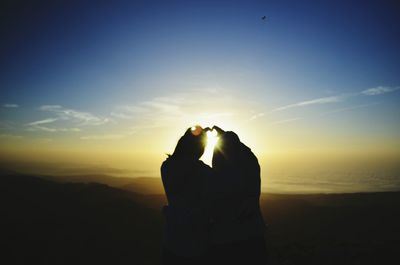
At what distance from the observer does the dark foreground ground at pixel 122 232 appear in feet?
34.1

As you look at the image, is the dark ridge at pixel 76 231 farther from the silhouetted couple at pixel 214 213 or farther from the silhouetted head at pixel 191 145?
the silhouetted head at pixel 191 145

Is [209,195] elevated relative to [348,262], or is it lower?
elevated

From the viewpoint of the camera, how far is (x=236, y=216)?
3.01m

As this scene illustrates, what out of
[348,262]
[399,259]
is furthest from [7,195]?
[399,259]

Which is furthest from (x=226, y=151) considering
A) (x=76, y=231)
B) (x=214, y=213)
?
(x=76, y=231)

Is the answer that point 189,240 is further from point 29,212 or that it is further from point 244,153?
point 29,212

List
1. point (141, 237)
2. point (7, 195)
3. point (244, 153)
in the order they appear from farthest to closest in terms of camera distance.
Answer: point (7, 195), point (141, 237), point (244, 153)

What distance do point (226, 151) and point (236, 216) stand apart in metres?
0.69

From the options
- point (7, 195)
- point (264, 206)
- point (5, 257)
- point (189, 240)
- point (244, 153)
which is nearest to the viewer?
point (189, 240)

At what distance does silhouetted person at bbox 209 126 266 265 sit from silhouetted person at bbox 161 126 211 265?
0.12 meters

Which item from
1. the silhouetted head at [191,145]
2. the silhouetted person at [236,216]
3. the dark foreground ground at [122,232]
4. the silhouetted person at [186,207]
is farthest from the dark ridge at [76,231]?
the silhouetted head at [191,145]

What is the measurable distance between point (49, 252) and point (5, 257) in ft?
5.15

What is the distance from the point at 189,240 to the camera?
2.96 m

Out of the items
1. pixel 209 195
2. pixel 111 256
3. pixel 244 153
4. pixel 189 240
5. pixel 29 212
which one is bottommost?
pixel 111 256
